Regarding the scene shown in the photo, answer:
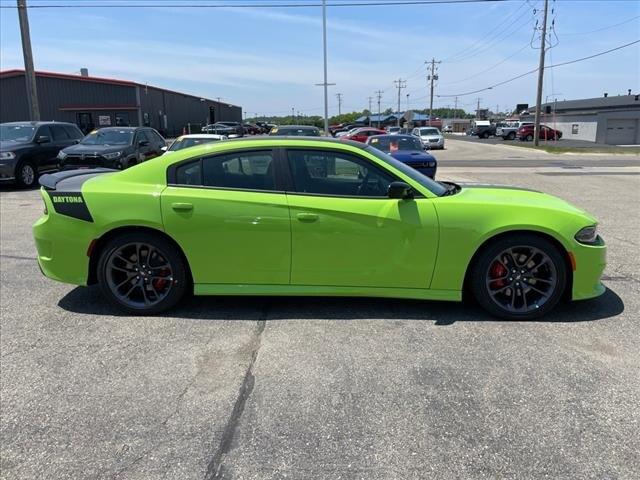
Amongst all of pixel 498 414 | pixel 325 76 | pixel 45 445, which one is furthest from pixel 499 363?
pixel 325 76

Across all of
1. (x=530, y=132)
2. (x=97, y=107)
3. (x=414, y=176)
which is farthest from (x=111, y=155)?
(x=530, y=132)

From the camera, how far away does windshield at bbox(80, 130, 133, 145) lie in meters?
14.0

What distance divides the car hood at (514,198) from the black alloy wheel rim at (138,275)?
267 centimetres

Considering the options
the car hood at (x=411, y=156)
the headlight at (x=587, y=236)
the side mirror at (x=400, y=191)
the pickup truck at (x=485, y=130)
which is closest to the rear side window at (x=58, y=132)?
the car hood at (x=411, y=156)

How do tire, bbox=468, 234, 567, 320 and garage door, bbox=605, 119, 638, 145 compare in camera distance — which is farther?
garage door, bbox=605, 119, 638, 145

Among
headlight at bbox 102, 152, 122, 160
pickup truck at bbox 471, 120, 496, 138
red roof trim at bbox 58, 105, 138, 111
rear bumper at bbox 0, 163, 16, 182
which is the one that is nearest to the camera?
rear bumper at bbox 0, 163, 16, 182

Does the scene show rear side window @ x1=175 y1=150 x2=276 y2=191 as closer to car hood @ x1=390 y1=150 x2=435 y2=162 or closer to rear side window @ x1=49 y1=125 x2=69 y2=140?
car hood @ x1=390 y1=150 x2=435 y2=162

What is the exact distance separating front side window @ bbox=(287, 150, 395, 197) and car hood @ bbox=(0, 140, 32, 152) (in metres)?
11.3

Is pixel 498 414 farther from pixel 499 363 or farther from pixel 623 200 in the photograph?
pixel 623 200

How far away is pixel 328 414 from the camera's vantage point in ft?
9.58

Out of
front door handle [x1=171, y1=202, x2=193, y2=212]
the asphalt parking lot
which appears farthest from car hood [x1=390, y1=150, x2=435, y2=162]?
front door handle [x1=171, y1=202, x2=193, y2=212]

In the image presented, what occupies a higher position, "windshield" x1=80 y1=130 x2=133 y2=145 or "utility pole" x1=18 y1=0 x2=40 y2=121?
"utility pole" x1=18 y1=0 x2=40 y2=121

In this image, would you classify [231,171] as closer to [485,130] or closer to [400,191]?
[400,191]

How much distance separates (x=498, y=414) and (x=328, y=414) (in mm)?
972
